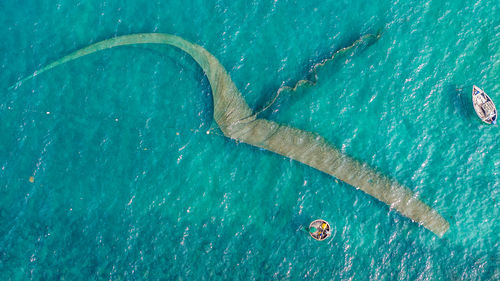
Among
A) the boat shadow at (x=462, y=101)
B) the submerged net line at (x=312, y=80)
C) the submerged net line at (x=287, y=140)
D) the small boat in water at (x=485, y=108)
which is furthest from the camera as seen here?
the submerged net line at (x=312, y=80)

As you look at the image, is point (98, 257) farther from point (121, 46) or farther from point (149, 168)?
point (121, 46)

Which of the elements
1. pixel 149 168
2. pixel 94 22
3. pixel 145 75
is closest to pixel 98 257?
pixel 149 168

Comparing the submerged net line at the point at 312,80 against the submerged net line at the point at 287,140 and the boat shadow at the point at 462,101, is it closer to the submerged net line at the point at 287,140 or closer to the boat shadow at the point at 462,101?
the submerged net line at the point at 287,140

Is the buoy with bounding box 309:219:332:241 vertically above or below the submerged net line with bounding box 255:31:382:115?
below

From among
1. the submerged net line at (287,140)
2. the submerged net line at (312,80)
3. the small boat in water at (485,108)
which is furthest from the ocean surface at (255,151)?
the small boat in water at (485,108)

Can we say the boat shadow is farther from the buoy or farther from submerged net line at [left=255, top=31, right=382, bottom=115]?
the buoy

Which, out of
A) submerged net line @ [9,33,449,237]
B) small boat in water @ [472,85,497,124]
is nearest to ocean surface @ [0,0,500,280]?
submerged net line @ [9,33,449,237]
